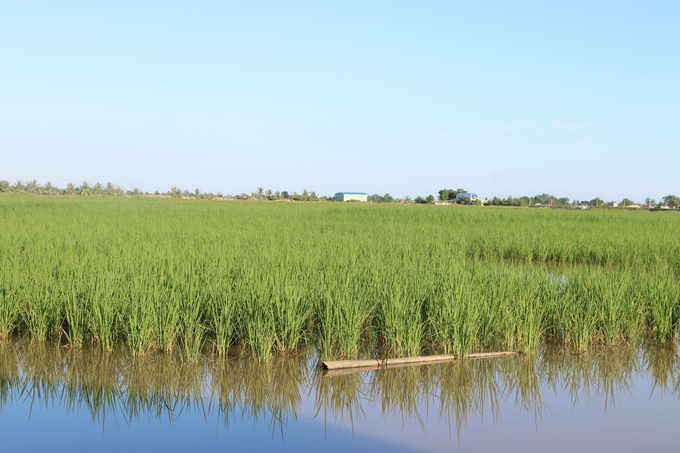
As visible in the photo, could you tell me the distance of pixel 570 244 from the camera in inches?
388

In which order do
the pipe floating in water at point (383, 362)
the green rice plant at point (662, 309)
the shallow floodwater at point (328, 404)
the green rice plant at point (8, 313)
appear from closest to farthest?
1. the shallow floodwater at point (328, 404)
2. the pipe floating in water at point (383, 362)
3. the green rice plant at point (8, 313)
4. the green rice plant at point (662, 309)

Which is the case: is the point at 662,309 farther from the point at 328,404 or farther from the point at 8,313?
the point at 8,313

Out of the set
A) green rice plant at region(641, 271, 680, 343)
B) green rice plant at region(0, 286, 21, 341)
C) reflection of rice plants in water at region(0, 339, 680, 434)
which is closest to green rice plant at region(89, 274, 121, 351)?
reflection of rice plants in water at region(0, 339, 680, 434)

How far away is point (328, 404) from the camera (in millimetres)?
2918

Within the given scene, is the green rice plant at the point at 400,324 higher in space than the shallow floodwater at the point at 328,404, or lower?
higher

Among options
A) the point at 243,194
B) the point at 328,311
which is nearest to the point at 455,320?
the point at 328,311

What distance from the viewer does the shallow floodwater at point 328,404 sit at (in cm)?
248

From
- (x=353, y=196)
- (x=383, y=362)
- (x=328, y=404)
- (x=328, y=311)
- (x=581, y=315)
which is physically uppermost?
(x=353, y=196)

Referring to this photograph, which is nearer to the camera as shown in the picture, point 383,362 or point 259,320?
point 383,362

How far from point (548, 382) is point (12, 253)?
7.75 m

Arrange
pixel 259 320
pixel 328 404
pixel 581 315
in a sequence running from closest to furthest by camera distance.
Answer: pixel 328 404 → pixel 259 320 → pixel 581 315

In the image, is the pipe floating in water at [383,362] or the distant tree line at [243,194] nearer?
the pipe floating in water at [383,362]

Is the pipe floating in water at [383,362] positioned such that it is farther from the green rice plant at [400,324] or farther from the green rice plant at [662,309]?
the green rice plant at [662,309]

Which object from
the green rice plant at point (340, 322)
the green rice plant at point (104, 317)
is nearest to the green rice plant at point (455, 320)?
the green rice plant at point (340, 322)
